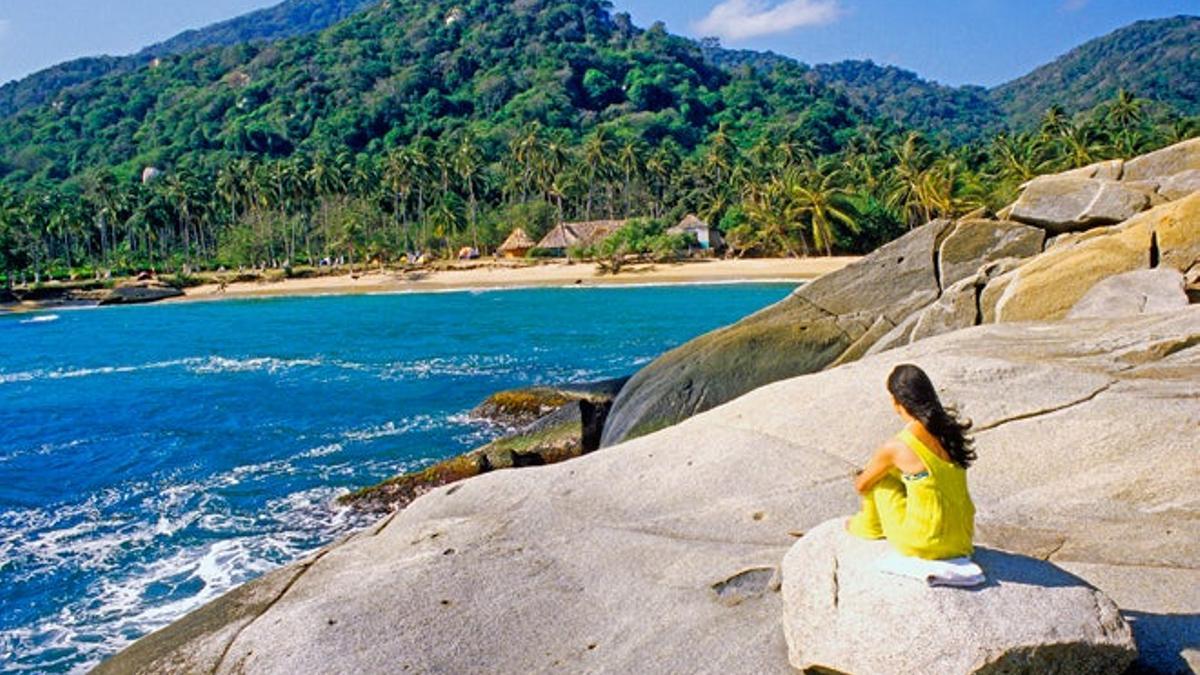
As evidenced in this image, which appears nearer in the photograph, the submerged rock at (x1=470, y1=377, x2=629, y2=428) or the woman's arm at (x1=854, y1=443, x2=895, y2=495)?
the woman's arm at (x1=854, y1=443, x2=895, y2=495)

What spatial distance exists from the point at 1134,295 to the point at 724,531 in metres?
6.47

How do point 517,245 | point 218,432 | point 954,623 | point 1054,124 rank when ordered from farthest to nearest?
1. point 517,245
2. point 1054,124
3. point 218,432
4. point 954,623

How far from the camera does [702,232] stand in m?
89.7

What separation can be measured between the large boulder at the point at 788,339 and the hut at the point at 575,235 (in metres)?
72.7

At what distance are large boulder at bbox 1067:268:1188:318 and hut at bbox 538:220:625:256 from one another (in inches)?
3128

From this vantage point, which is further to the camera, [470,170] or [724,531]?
[470,170]

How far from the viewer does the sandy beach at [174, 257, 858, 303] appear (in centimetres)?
7225

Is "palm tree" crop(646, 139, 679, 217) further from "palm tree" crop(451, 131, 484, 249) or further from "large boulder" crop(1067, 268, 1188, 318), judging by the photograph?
"large boulder" crop(1067, 268, 1188, 318)

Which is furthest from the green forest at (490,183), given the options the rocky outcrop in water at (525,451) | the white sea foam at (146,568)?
the white sea foam at (146,568)

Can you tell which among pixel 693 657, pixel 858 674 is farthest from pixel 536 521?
pixel 858 674

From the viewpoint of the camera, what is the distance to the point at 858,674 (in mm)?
5586

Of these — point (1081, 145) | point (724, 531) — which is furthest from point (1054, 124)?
point (724, 531)

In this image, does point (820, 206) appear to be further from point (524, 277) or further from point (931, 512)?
point (931, 512)

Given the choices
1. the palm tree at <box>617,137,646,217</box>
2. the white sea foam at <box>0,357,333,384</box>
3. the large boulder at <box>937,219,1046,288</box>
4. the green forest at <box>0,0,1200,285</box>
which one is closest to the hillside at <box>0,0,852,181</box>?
the green forest at <box>0,0,1200,285</box>
